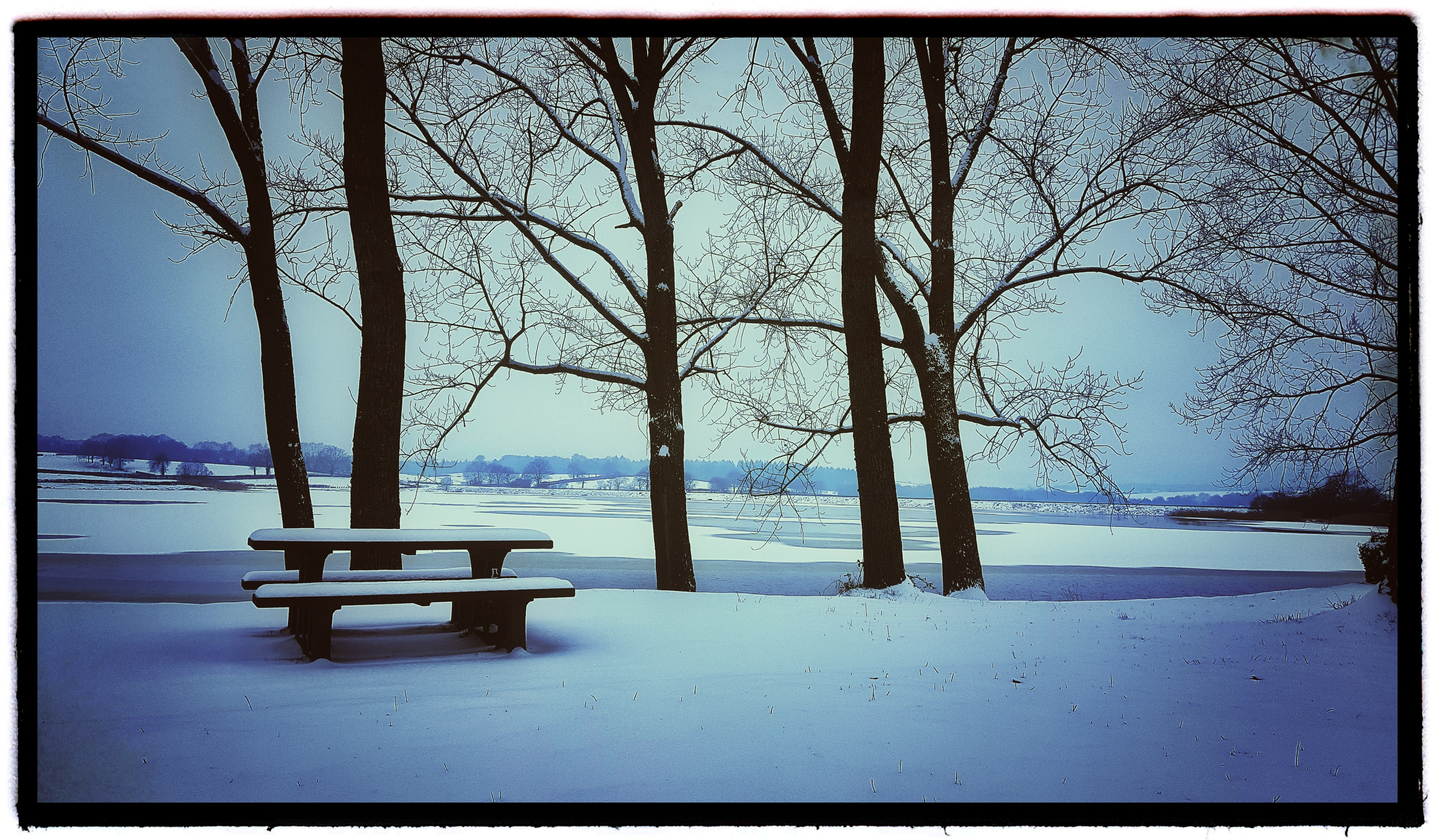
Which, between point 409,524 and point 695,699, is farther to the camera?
point 409,524

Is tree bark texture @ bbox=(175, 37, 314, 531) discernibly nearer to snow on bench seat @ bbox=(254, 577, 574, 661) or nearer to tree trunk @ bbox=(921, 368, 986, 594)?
snow on bench seat @ bbox=(254, 577, 574, 661)

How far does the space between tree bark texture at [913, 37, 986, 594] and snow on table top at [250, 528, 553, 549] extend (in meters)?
4.26

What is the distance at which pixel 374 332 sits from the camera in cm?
530

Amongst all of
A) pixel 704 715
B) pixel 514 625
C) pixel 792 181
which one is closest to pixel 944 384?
pixel 792 181

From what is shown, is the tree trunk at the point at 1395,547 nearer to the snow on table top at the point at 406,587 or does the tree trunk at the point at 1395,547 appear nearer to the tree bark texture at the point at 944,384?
the tree bark texture at the point at 944,384

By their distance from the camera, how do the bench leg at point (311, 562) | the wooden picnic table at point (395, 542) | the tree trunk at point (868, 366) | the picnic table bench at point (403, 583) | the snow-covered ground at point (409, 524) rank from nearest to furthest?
1. the picnic table bench at point (403, 583)
2. the snow-covered ground at point (409, 524)
3. the wooden picnic table at point (395, 542)
4. the bench leg at point (311, 562)
5. the tree trunk at point (868, 366)

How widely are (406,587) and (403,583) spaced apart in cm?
6

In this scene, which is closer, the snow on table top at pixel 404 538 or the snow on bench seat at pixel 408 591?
the snow on bench seat at pixel 408 591

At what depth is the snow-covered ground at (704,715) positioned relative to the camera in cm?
265

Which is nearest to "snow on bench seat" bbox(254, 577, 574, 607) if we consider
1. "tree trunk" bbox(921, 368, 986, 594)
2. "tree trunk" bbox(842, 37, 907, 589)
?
"tree trunk" bbox(842, 37, 907, 589)

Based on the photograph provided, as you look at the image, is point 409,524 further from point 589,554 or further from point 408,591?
point 589,554

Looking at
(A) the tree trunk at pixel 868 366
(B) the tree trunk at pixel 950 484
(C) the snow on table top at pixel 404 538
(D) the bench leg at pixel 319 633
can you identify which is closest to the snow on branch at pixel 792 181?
(A) the tree trunk at pixel 868 366

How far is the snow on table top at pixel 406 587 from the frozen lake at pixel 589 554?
785 mm

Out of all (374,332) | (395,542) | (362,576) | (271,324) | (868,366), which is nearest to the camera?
(395,542)
